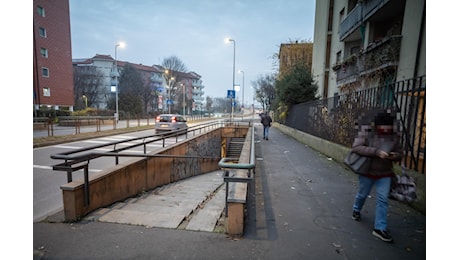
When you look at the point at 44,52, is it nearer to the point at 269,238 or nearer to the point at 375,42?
the point at 375,42

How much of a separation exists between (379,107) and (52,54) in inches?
1535

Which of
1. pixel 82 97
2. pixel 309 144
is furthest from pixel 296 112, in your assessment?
pixel 82 97

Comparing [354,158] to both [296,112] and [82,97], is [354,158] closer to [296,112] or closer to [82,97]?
[296,112]

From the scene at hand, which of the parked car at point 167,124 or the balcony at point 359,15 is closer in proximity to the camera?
the balcony at point 359,15

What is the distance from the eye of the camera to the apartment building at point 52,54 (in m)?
27.9

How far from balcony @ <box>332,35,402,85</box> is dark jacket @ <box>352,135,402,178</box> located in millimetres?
9560

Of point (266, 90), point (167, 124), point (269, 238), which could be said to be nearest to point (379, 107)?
point (269, 238)

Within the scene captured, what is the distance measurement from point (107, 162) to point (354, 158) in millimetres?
8419

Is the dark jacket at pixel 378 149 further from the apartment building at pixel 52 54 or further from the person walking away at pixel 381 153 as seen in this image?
the apartment building at pixel 52 54

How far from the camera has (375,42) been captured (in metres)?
10.9

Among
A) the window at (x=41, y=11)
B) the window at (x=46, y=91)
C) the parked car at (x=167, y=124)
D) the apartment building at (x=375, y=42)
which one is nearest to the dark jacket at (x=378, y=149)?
the apartment building at (x=375, y=42)

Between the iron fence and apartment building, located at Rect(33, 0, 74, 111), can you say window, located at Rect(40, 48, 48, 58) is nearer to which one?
apartment building, located at Rect(33, 0, 74, 111)

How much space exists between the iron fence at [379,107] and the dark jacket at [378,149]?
29 cm

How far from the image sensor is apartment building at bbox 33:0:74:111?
91.6 feet
